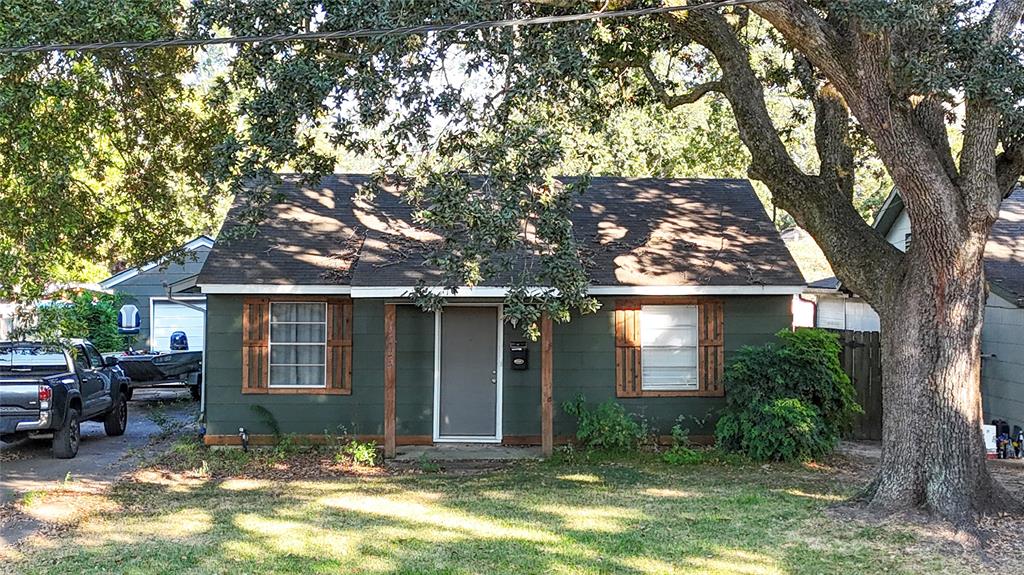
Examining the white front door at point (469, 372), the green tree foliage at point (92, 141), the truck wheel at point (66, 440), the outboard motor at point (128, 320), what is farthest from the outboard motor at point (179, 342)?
the white front door at point (469, 372)

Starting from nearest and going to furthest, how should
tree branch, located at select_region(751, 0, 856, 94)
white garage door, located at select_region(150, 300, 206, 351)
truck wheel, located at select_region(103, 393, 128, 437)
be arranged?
tree branch, located at select_region(751, 0, 856, 94) → truck wheel, located at select_region(103, 393, 128, 437) → white garage door, located at select_region(150, 300, 206, 351)

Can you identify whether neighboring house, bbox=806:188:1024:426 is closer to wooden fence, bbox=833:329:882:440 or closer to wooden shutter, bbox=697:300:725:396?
wooden fence, bbox=833:329:882:440

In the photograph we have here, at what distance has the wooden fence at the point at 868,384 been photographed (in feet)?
44.9

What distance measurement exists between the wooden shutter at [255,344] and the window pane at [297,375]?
165 millimetres

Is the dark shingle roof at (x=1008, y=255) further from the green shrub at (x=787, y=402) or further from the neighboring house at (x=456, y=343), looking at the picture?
the neighboring house at (x=456, y=343)

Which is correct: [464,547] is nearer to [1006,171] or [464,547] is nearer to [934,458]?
[934,458]

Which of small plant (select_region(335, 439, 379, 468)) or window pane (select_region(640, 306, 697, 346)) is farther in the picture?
window pane (select_region(640, 306, 697, 346))

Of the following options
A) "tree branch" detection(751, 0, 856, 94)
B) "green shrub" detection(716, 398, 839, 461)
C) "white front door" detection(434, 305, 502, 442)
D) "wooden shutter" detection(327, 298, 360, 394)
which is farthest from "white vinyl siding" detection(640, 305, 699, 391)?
"tree branch" detection(751, 0, 856, 94)

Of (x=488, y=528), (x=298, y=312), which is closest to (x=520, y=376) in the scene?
(x=298, y=312)

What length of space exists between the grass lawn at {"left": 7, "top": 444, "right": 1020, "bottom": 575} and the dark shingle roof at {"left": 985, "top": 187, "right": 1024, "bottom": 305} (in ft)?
13.8

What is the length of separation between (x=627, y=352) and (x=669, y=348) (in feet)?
2.04

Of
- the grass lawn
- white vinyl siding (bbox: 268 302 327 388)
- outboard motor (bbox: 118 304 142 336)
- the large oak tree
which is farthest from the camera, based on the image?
outboard motor (bbox: 118 304 142 336)

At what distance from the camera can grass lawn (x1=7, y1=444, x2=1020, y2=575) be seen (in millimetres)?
6938

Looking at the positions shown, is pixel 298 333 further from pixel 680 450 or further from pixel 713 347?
pixel 713 347
